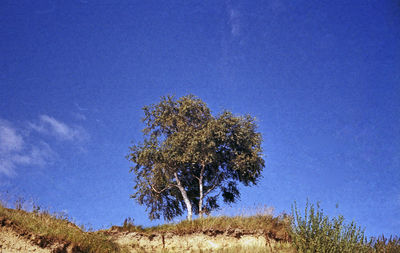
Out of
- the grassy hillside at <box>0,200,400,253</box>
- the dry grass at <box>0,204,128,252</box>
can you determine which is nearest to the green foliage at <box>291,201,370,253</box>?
the grassy hillside at <box>0,200,400,253</box>

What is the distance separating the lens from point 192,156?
2888 centimetres

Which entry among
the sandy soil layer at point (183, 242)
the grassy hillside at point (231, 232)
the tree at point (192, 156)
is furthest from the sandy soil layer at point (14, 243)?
the tree at point (192, 156)

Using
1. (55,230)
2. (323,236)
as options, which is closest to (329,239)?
(323,236)

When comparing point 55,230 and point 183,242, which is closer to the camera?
point 55,230

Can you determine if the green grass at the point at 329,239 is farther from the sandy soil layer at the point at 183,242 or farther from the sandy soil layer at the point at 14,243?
the sandy soil layer at the point at 14,243

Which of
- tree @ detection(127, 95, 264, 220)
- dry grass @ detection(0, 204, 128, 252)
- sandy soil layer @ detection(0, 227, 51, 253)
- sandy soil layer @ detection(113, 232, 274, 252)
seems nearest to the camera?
sandy soil layer @ detection(0, 227, 51, 253)

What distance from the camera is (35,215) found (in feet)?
55.0

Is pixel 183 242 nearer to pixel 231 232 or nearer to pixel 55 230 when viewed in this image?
pixel 231 232

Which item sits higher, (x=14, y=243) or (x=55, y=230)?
(x=55, y=230)

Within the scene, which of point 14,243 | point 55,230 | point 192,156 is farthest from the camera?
point 192,156

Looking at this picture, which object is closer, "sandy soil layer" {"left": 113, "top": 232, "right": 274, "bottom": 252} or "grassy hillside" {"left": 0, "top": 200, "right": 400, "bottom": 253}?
"grassy hillside" {"left": 0, "top": 200, "right": 400, "bottom": 253}

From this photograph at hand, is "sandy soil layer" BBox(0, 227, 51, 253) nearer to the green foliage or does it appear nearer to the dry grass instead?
the dry grass

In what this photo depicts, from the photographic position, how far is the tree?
29.2m

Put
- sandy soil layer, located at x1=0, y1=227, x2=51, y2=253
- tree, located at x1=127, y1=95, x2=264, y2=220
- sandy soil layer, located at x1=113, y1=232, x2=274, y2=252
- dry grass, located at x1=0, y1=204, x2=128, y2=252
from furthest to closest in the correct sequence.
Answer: tree, located at x1=127, y1=95, x2=264, y2=220, sandy soil layer, located at x1=113, y1=232, x2=274, y2=252, dry grass, located at x1=0, y1=204, x2=128, y2=252, sandy soil layer, located at x1=0, y1=227, x2=51, y2=253
